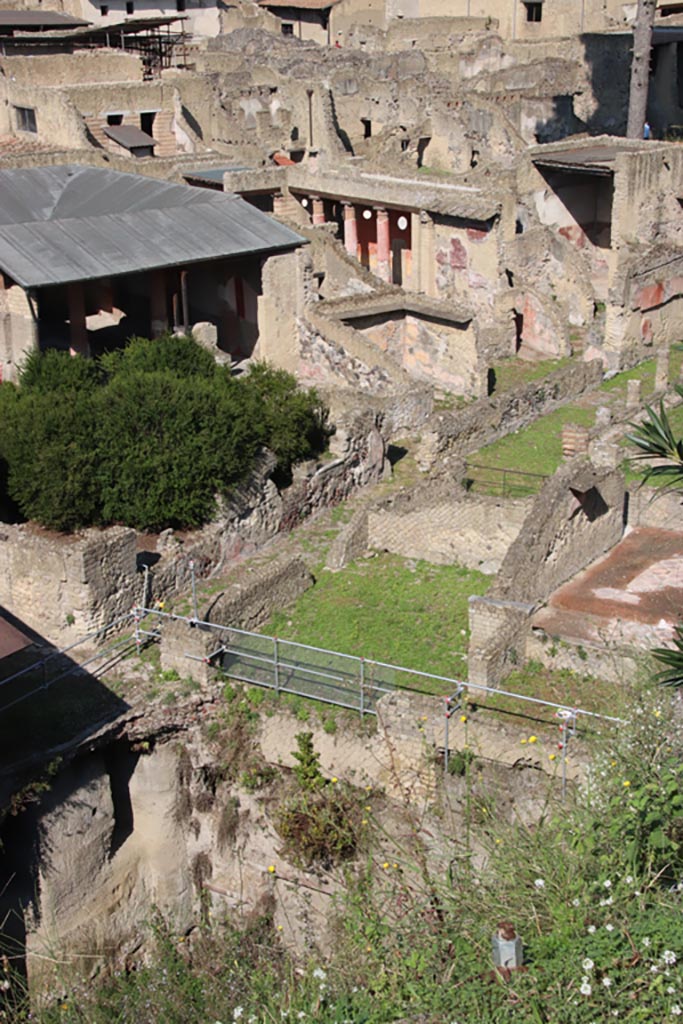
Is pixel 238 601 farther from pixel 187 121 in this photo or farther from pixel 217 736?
pixel 187 121

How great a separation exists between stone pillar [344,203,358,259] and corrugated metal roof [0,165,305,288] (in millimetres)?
5762

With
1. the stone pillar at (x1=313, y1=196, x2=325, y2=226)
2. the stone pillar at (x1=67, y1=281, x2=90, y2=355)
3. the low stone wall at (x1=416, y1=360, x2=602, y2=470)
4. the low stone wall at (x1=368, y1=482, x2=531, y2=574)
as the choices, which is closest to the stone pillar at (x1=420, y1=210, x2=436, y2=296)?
the stone pillar at (x1=313, y1=196, x2=325, y2=226)

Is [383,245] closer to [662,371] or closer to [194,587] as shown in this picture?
[662,371]

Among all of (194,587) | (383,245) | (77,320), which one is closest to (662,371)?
(383,245)

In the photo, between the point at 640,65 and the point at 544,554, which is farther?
the point at 640,65

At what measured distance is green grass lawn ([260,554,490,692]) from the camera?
53.8 ft

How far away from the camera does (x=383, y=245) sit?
31547mm

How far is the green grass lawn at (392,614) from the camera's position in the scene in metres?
16.4

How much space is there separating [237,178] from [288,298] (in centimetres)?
624

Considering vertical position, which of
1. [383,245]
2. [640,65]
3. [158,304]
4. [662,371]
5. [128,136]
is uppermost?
[640,65]

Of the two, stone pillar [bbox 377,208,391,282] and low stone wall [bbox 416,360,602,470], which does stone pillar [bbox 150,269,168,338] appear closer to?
low stone wall [bbox 416,360,602,470]

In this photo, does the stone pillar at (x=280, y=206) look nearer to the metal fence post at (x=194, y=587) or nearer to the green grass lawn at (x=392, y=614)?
the green grass lawn at (x=392, y=614)

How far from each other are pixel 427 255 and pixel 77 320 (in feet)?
30.6

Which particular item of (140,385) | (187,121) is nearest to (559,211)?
(187,121)
